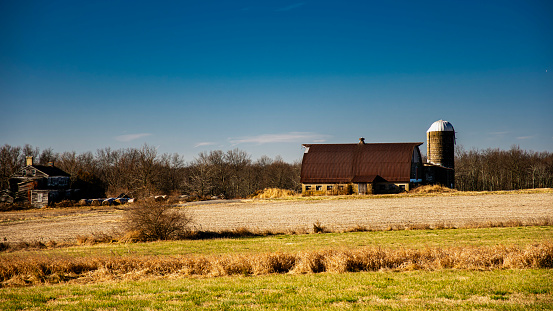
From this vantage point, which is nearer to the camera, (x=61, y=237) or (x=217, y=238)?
(x=217, y=238)

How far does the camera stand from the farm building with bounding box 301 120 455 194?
5881cm

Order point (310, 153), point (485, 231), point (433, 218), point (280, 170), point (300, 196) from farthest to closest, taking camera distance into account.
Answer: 1. point (280, 170)
2. point (310, 153)
3. point (300, 196)
4. point (433, 218)
5. point (485, 231)

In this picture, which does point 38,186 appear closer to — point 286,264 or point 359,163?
point 359,163

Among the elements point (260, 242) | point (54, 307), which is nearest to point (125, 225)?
point (260, 242)

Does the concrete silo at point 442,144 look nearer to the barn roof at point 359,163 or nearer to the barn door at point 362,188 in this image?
the barn roof at point 359,163

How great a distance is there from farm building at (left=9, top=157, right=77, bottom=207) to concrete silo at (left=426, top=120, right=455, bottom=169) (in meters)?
57.1

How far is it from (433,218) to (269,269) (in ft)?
68.1

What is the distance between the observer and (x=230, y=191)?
3492 inches

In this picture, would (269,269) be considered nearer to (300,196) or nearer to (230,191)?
(300,196)

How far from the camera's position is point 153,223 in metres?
25.4

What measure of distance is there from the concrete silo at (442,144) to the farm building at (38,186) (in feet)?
187

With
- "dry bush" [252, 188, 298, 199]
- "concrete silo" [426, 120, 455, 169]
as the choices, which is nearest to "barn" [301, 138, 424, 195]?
"dry bush" [252, 188, 298, 199]

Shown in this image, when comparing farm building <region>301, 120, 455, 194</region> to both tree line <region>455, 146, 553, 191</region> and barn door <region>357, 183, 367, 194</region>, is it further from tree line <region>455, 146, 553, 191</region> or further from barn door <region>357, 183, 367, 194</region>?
tree line <region>455, 146, 553, 191</region>

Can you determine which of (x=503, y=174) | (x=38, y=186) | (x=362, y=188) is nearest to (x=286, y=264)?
(x=362, y=188)
